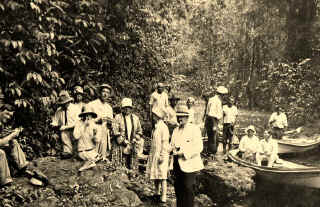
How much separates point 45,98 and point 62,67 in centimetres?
105

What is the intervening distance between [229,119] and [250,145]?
672 mm

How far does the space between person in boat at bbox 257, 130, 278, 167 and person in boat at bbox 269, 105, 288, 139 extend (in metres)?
0.13

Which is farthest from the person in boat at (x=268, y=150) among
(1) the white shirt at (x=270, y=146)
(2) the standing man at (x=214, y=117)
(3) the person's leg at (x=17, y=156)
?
(3) the person's leg at (x=17, y=156)

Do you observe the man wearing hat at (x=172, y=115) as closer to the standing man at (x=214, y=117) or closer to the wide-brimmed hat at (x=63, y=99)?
the standing man at (x=214, y=117)

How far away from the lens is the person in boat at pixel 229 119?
20.3ft

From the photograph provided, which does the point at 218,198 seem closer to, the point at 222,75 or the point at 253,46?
the point at 222,75

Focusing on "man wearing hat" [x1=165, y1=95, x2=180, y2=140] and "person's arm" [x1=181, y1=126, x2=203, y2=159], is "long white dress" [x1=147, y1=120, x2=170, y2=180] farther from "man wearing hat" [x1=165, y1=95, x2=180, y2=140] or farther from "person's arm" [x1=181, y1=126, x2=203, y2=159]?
"man wearing hat" [x1=165, y1=95, x2=180, y2=140]

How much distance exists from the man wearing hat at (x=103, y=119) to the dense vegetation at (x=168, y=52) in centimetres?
55

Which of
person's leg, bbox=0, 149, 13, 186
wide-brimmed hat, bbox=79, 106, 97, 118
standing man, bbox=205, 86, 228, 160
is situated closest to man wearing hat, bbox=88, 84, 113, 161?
wide-brimmed hat, bbox=79, 106, 97, 118

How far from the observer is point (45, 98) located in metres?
5.39

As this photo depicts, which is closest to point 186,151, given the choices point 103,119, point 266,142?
point 103,119

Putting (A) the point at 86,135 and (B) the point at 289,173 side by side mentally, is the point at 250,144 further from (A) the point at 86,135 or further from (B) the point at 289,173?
(A) the point at 86,135

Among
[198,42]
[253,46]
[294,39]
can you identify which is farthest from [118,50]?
[294,39]

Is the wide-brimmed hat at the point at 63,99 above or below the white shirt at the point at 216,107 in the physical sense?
above
